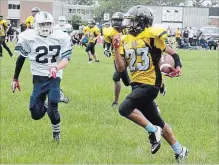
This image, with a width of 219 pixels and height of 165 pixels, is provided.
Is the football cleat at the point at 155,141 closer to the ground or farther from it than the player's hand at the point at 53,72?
closer to the ground

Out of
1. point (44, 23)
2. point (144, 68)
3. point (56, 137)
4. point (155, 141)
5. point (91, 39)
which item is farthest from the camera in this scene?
point (91, 39)

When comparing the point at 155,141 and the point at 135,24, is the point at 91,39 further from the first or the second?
the point at 155,141

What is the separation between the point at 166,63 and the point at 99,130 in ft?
7.44

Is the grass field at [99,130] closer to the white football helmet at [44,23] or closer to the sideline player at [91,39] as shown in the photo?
the white football helmet at [44,23]

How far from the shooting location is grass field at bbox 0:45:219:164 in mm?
7016

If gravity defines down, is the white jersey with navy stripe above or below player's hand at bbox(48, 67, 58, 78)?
above

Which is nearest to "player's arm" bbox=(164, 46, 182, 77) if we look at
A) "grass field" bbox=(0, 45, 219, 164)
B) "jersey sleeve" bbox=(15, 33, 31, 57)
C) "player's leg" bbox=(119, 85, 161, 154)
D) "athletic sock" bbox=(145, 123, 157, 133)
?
"player's leg" bbox=(119, 85, 161, 154)

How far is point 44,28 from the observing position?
304 inches

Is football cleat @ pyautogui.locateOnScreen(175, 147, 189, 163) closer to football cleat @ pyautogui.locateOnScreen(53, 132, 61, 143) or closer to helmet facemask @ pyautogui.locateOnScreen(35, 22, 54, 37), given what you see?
football cleat @ pyautogui.locateOnScreen(53, 132, 61, 143)

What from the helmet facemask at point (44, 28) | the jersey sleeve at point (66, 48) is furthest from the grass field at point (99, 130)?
the helmet facemask at point (44, 28)

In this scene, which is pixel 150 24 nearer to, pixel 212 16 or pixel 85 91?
pixel 85 91

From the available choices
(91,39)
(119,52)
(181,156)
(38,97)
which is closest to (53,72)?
(38,97)

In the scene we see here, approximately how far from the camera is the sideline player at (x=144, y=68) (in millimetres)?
6723

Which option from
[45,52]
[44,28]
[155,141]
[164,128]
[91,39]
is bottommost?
[155,141]
